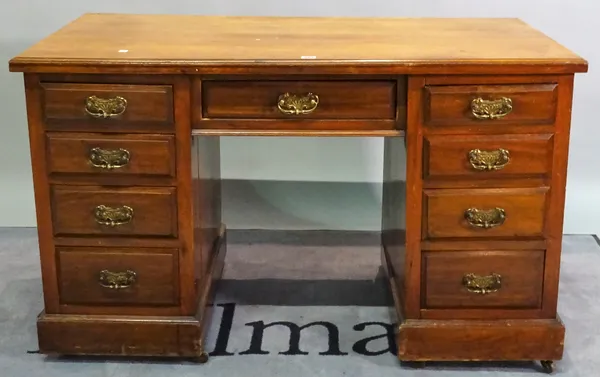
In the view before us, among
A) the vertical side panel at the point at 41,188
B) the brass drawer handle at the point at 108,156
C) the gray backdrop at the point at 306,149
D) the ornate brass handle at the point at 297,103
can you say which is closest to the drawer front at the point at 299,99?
the ornate brass handle at the point at 297,103

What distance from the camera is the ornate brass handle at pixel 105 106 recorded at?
6.13ft

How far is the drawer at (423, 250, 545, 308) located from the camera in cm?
198

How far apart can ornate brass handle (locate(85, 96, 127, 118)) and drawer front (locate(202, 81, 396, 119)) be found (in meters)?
0.18

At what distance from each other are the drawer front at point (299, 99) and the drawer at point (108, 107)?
10 centimetres

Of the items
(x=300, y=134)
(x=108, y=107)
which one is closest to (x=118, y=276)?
(x=108, y=107)

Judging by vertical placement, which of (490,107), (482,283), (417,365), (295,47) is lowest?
(417,365)

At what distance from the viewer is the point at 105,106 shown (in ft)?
6.14

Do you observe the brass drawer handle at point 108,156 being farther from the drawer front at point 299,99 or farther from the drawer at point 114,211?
the drawer front at point 299,99

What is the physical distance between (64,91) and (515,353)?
1213 millimetres

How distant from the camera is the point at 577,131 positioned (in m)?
2.86

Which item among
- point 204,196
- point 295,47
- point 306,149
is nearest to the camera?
point 295,47

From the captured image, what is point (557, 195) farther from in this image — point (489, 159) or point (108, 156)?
point (108, 156)

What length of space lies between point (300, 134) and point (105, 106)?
437 mm

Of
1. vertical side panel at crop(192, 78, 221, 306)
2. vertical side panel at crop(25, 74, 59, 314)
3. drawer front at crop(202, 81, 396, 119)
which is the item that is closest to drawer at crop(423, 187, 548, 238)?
drawer front at crop(202, 81, 396, 119)
